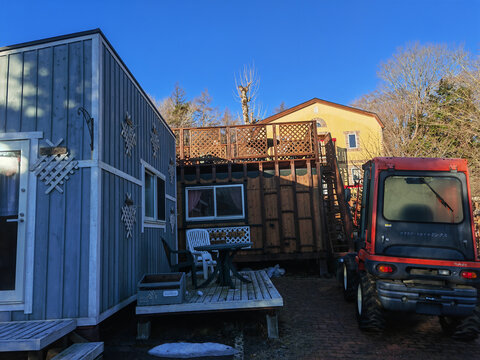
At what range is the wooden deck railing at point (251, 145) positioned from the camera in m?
9.05

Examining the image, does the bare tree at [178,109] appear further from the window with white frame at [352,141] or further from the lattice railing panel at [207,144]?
the lattice railing panel at [207,144]

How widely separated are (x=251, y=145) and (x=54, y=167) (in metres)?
6.14

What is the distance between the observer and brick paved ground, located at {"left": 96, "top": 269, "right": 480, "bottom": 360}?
3.62 meters

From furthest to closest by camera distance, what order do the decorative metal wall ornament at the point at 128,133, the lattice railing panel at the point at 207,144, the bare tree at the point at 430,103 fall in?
the bare tree at the point at 430,103, the lattice railing panel at the point at 207,144, the decorative metal wall ornament at the point at 128,133

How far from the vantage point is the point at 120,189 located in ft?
14.0

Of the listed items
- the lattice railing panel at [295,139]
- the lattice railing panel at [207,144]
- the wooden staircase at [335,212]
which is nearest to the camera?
the wooden staircase at [335,212]

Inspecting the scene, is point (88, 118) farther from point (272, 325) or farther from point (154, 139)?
point (272, 325)

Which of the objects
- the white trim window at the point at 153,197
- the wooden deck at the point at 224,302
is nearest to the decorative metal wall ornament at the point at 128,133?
the white trim window at the point at 153,197

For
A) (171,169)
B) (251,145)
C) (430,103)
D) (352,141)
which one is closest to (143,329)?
(171,169)

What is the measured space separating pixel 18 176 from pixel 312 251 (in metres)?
6.73

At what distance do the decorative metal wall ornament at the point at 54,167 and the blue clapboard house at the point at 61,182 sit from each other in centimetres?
1

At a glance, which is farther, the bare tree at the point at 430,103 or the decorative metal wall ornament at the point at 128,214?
the bare tree at the point at 430,103

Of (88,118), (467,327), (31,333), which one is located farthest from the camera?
(467,327)

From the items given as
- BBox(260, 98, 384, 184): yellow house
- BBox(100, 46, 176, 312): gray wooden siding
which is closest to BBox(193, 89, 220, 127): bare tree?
BBox(260, 98, 384, 184): yellow house
